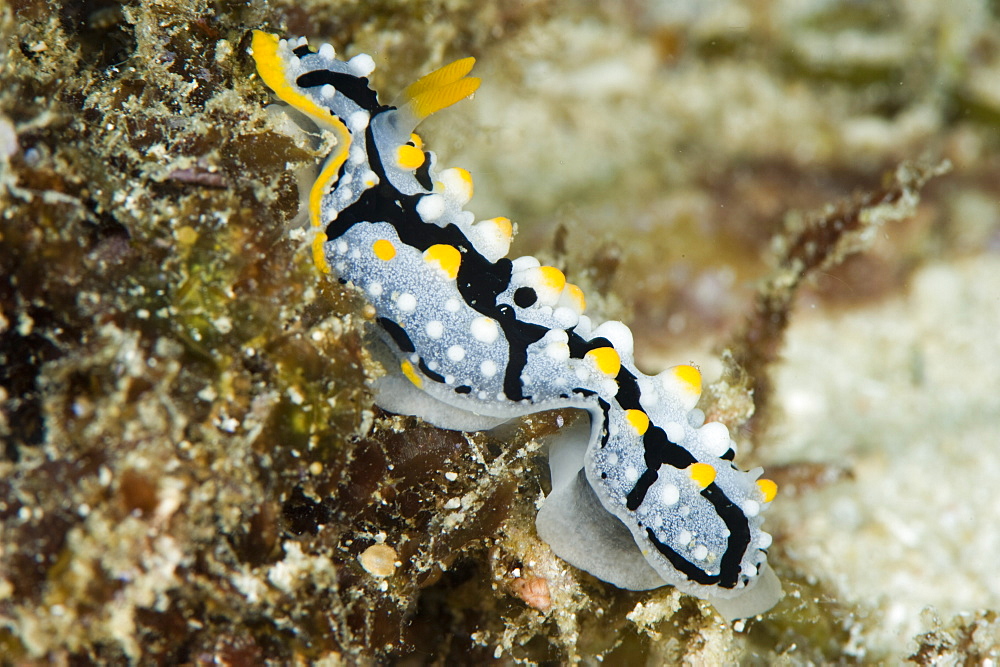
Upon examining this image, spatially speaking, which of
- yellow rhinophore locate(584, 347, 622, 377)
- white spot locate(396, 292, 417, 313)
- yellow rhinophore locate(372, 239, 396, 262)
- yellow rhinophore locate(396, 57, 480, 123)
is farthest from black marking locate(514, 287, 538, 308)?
yellow rhinophore locate(396, 57, 480, 123)

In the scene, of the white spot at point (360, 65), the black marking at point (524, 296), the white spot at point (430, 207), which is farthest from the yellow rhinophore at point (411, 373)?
the white spot at point (360, 65)

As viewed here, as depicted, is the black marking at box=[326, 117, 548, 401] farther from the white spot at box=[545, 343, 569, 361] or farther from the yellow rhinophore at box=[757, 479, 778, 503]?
the yellow rhinophore at box=[757, 479, 778, 503]

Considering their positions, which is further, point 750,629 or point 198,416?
point 750,629

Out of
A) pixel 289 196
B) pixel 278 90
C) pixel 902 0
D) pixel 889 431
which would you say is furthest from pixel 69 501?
pixel 902 0

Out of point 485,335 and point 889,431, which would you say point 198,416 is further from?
point 889,431

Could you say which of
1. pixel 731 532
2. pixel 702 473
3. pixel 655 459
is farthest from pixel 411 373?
pixel 731 532

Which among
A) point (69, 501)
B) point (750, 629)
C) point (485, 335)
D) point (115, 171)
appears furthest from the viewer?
point (750, 629)

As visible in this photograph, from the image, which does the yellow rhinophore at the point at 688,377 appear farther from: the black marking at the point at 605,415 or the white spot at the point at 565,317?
Result: the white spot at the point at 565,317

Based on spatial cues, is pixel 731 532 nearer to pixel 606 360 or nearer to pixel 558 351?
pixel 606 360
